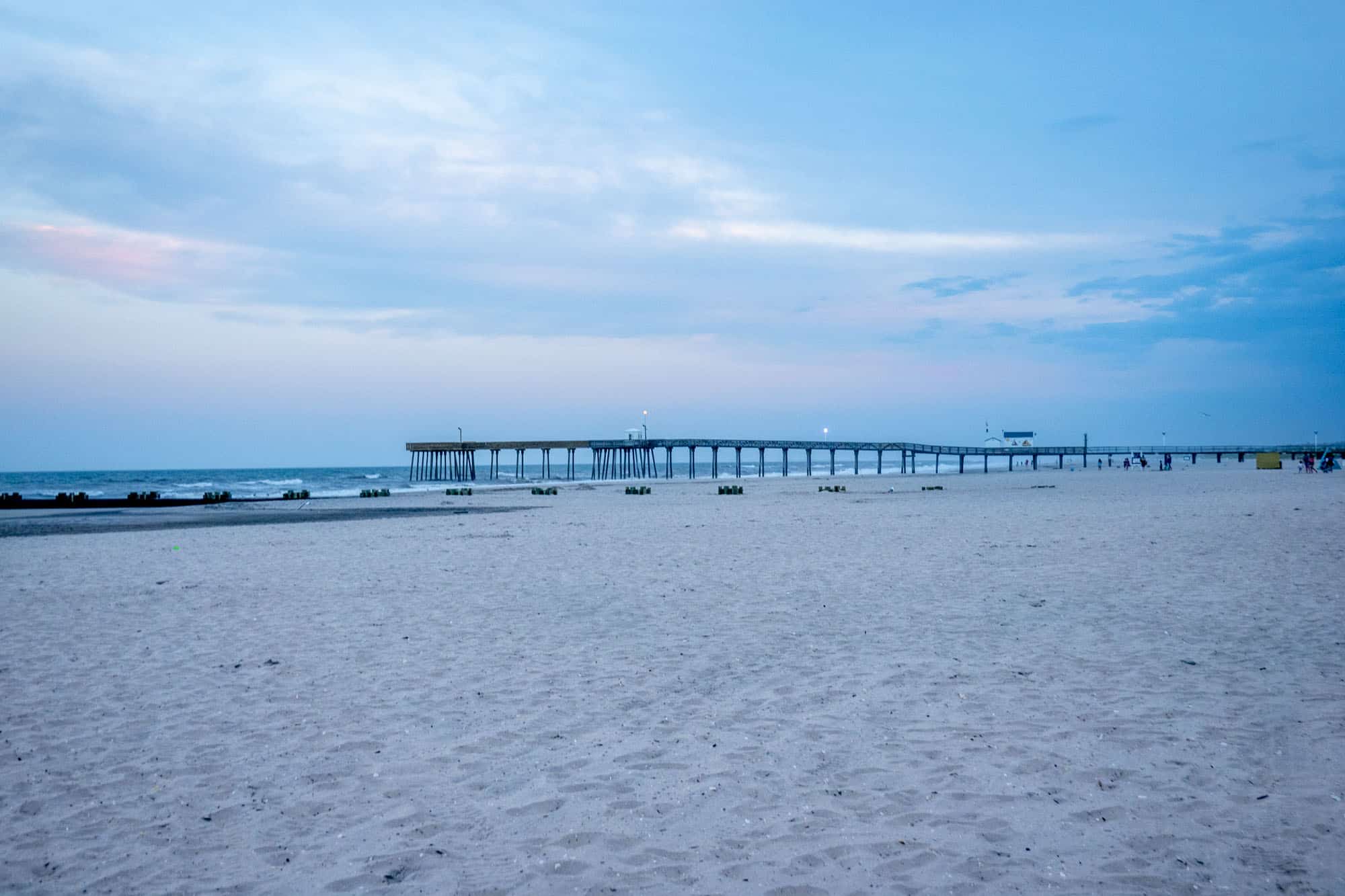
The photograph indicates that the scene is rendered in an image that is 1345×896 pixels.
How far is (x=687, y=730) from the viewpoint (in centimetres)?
554

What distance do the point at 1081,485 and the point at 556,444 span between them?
183 feet

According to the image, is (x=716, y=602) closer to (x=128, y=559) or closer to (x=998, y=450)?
(x=128, y=559)

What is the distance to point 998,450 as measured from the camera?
111000mm

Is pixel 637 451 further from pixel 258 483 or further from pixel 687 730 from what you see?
pixel 687 730

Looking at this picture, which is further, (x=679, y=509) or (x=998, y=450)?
(x=998, y=450)

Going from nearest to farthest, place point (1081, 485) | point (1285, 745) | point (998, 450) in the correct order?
point (1285, 745), point (1081, 485), point (998, 450)

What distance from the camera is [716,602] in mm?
9867

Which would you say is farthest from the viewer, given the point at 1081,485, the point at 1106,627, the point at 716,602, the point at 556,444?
the point at 556,444

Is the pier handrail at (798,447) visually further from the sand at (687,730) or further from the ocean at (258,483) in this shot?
the sand at (687,730)

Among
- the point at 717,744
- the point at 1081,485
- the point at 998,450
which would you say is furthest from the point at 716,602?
the point at 998,450

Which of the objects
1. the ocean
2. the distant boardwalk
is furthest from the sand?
the distant boardwalk

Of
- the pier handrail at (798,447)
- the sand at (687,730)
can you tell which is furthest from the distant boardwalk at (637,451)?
the sand at (687,730)

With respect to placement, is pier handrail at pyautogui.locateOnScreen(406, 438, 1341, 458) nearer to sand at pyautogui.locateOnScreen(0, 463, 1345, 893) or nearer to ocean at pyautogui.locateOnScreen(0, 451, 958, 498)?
ocean at pyautogui.locateOnScreen(0, 451, 958, 498)

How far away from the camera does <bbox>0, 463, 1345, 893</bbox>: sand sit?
386 cm
